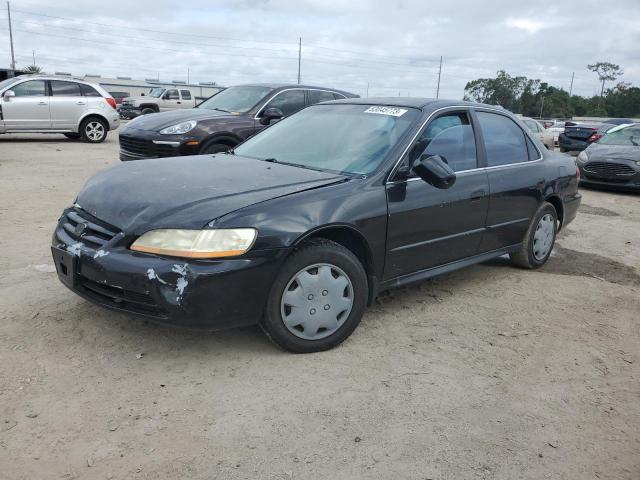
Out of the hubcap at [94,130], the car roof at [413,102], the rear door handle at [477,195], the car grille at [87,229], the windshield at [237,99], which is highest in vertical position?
the car roof at [413,102]

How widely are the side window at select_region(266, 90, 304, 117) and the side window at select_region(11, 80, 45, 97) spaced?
7914mm

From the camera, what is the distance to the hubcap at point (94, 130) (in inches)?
579

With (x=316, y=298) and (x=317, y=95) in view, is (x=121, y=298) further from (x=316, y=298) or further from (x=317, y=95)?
(x=317, y=95)

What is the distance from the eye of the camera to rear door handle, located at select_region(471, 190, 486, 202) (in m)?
4.30

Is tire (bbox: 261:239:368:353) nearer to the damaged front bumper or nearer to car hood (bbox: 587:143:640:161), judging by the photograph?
the damaged front bumper

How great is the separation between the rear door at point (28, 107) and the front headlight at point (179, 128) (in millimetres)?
7704

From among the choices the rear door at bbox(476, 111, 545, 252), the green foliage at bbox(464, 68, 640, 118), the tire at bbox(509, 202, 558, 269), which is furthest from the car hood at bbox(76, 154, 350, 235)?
the green foliage at bbox(464, 68, 640, 118)

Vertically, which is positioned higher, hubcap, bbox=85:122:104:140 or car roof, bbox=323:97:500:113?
car roof, bbox=323:97:500:113

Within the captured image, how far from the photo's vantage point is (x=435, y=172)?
368 cm

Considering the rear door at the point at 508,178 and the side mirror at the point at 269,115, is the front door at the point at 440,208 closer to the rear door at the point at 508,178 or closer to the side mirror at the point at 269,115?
the rear door at the point at 508,178

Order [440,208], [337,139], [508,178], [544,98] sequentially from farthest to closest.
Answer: [544,98] < [508,178] < [337,139] < [440,208]

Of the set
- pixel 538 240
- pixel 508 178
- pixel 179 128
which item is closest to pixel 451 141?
pixel 508 178

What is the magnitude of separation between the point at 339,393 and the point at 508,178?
2.57 m

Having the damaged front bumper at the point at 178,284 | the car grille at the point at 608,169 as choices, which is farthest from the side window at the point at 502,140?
the car grille at the point at 608,169
